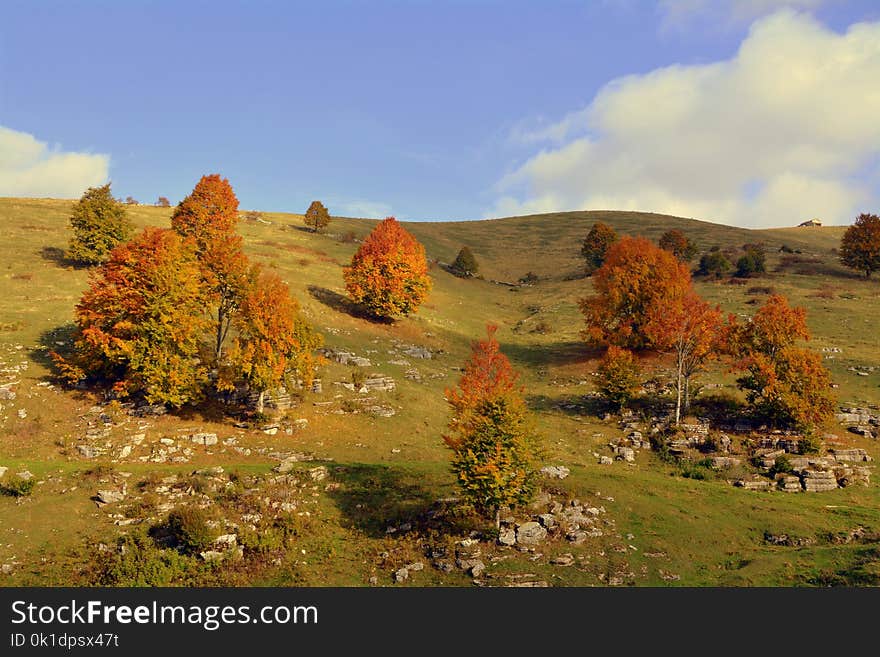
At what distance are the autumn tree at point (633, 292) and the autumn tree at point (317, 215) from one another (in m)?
84.5

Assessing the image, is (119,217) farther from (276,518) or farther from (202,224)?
(276,518)

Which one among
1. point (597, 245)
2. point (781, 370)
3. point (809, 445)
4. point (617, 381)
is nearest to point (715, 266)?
point (597, 245)

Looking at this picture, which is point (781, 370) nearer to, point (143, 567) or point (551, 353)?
point (551, 353)

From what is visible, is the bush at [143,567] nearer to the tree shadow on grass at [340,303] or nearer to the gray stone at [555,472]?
the gray stone at [555,472]

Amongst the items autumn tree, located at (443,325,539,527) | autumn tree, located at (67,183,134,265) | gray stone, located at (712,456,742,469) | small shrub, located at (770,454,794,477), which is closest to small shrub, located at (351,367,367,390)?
autumn tree, located at (443,325,539,527)

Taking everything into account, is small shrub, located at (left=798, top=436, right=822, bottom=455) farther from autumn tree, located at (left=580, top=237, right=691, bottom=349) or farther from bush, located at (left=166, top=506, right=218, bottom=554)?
bush, located at (left=166, top=506, right=218, bottom=554)

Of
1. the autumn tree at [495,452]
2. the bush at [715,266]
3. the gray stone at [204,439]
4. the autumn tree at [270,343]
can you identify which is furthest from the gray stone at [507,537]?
the bush at [715,266]

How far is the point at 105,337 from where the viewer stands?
40969 mm

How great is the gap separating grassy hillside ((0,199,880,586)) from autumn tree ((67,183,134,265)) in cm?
289

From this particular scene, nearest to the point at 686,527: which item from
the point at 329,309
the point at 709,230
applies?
the point at 329,309

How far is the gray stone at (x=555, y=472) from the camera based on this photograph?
35328mm

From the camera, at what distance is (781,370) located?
45750 mm

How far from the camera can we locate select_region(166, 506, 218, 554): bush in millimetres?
26078

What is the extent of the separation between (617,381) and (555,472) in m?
18.2
